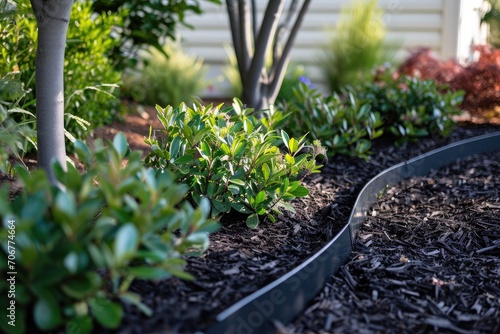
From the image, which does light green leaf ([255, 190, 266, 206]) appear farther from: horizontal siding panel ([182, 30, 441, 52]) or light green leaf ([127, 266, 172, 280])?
horizontal siding panel ([182, 30, 441, 52])

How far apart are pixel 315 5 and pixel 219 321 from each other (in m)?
6.55

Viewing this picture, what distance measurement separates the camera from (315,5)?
7.69 m

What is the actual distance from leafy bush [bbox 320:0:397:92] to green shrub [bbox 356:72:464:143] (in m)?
2.20

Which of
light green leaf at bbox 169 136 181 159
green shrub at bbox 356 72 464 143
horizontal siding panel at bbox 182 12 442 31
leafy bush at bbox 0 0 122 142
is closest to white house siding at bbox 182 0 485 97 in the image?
horizontal siding panel at bbox 182 12 442 31

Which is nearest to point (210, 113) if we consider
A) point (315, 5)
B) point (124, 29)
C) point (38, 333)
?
point (38, 333)

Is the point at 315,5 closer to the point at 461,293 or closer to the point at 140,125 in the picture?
the point at 140,125

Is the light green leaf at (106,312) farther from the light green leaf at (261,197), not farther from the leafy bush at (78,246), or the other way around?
the light green leaf at (261,197)

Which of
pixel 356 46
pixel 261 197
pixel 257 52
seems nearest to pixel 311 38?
pixel 356 46

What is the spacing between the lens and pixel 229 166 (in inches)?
102

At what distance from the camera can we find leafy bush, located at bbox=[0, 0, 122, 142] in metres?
3.21

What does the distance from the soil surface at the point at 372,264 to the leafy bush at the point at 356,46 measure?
339cm

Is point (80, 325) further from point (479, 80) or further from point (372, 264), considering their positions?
point (479, 80)

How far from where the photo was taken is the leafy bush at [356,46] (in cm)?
696

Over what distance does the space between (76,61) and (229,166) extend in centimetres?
148
